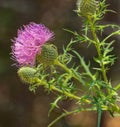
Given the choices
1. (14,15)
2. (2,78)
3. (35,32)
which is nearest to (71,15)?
(14,15)

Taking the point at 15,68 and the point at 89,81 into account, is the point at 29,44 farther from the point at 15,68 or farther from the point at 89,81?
the point at 15,68

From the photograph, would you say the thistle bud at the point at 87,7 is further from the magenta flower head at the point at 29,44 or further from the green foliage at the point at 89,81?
the magenta flower head at the point at 29,44

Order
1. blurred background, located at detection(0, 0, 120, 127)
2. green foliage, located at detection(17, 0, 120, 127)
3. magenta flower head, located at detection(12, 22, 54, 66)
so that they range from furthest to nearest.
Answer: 1. blurred background, located at detection(0, 0, 120, 127)
2. magenta flower head, located at detection(12, 22, 54, 66)
3. green foliage, located at detection(17, 0, 120, 127)

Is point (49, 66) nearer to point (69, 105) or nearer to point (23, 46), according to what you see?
point (23, 46)

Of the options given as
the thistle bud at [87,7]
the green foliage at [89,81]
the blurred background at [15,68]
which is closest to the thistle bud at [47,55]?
the green foliage at [89,81]

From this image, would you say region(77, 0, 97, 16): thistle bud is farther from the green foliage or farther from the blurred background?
the blurred background

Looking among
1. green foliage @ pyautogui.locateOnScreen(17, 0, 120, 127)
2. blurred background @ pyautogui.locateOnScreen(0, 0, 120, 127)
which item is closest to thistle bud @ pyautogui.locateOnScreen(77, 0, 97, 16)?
green foliage @ pyautogui.locateOnScreen(17, 0, 120, 127)
